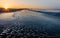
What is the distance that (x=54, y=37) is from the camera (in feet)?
16.3

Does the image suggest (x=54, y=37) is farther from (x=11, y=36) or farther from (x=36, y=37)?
(x=11, y=36)

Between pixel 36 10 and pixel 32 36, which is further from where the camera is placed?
pixel 36 10

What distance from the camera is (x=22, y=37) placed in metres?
4.83

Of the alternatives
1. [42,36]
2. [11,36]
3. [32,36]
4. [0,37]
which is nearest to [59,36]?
[42,36]

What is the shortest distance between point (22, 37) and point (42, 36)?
79 cm

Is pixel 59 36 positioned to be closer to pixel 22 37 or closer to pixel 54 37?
pixel 54 37

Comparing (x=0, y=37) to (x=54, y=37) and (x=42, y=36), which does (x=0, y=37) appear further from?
(x=54, y=37)

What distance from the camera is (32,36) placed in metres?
4.93

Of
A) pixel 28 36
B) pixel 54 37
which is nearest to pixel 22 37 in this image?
pixel 28 36

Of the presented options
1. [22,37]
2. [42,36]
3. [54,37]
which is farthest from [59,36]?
[22,37]

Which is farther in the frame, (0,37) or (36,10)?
(36,10)

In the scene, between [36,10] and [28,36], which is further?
[36,10]

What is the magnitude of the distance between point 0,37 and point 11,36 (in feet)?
1.39

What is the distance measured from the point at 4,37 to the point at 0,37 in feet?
0.49
